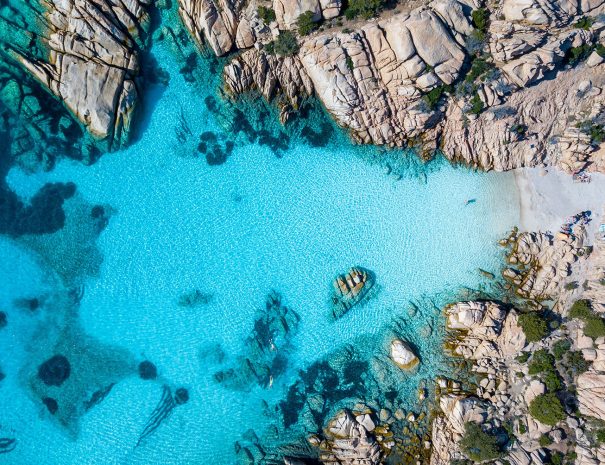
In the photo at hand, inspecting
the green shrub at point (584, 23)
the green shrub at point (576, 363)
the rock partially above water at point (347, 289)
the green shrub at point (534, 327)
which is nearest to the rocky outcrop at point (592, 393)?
the green shrub at point (576, 363)

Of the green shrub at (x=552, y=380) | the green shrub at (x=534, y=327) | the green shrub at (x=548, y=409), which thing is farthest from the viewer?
the green shrub at (x=534, y=327)

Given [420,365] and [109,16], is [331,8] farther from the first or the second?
[420,365]

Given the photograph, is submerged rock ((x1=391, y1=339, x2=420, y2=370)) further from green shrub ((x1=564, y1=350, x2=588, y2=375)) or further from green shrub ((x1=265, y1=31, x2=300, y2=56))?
green shrub ((x1=265, y1=31, x2=300, y2=56))

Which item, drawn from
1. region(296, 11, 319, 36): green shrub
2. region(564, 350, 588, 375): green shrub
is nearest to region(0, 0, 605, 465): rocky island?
region(564, 350, 588, 375): green shrub

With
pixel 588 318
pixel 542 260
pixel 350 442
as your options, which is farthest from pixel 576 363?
pixel 350 442

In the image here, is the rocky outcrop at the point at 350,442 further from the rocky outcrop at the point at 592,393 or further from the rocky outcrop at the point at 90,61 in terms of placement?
the rocky outcrop at the point at 90,61

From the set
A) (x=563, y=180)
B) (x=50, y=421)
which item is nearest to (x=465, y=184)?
(x=563, y=180)

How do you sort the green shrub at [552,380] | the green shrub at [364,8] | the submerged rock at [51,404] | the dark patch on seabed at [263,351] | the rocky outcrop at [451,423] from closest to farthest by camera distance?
the green shrub at [364,8], the green shrub at [552,380], the submerged rock at [51,404], the rocky outcrop at [451,423], the dark patch on seabed at [263,351]
